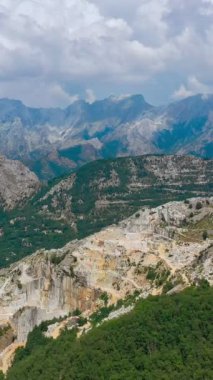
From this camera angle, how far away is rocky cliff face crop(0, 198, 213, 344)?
127125 mm

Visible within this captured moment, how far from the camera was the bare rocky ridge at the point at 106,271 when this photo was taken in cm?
12712

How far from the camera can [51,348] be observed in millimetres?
111875

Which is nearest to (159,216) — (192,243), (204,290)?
(192,243)

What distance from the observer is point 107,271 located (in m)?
136

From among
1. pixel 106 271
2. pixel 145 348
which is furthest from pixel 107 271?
pixel 145 348

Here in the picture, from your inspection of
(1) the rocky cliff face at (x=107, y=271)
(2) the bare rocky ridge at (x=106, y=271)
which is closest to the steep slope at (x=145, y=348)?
(2) the bare rocky ridge at (x=106, y=271)

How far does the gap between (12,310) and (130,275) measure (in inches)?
984

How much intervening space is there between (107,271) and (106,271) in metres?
0.23

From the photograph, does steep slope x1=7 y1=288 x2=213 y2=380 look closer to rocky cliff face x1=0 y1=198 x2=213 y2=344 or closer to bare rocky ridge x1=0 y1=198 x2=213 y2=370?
bare rocky ridge x1=0 y1=198 x2=213 y2=370

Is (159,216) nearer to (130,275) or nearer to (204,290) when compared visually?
(130,275)

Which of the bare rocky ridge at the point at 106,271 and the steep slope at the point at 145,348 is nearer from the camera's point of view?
the steep slope at the point at 145,348

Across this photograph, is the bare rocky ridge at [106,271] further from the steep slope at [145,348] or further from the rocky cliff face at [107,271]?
the steep slope at [145,348]

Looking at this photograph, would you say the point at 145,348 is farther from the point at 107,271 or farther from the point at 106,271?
the point at 106,271

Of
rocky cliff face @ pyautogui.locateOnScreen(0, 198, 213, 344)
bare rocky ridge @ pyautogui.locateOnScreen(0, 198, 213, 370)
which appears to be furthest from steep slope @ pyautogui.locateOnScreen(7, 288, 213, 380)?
rocky cliff face @ pyautogui.locateOnScreen(0, 198, 213, 344)
